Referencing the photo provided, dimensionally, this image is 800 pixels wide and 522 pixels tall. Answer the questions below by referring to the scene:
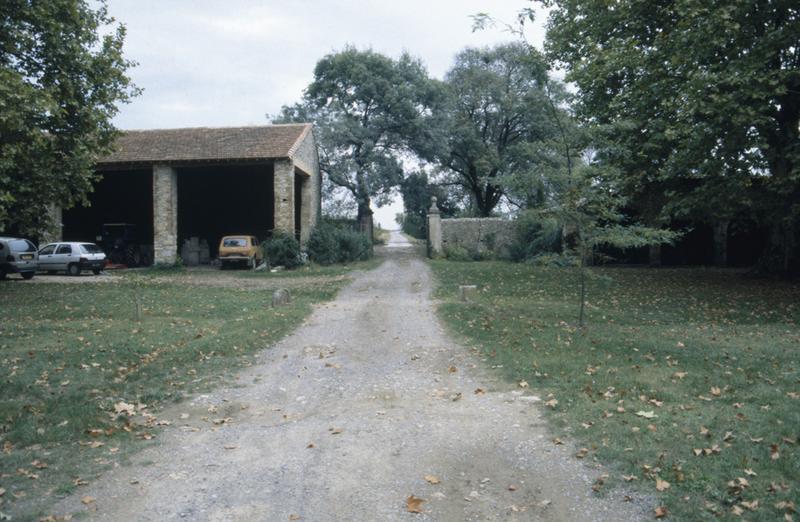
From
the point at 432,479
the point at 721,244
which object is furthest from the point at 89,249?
the point at 721,244

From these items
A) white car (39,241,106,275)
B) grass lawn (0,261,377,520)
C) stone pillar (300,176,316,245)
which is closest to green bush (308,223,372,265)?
stone pillar (300,176,316,245)

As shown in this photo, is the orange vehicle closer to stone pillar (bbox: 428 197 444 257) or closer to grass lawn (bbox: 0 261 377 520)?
stone pillar (bbox: 428 197 444 257)

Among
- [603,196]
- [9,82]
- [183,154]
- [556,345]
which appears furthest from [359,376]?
[183,154]

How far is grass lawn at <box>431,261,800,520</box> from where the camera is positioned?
4.88 metres

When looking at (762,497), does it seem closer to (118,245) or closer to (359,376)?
(359,376)

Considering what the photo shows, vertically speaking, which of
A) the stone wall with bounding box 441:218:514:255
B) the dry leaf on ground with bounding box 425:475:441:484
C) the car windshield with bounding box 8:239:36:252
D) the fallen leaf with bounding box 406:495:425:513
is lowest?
the fallen leaf with bounding box 406:495:425:513

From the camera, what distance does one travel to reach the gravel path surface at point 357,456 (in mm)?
4641

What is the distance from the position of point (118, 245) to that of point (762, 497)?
30096 millimetres

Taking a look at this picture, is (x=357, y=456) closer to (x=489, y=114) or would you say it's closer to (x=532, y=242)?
(x=532, y=242)

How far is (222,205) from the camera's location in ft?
111

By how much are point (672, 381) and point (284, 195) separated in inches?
829

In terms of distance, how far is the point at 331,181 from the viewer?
3709cm

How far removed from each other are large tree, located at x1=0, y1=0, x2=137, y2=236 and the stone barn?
27.7 feet

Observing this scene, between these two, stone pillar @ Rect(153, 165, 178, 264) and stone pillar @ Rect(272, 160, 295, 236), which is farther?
stone pillar @ Rect(153, 165, 178, 264)
